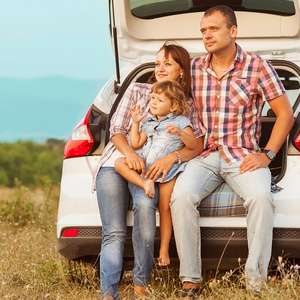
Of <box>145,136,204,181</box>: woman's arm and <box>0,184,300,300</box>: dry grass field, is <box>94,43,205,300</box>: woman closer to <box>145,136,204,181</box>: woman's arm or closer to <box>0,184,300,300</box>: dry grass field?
<box>145,136,204,181</box>: woman's arm

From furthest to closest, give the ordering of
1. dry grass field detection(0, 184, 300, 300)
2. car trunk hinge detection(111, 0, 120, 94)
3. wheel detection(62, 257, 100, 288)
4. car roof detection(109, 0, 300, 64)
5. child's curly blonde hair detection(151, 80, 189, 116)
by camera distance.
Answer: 1. car roof detection(109, 0, 300, 64)
2. car trunk hinge detection(111, 0, 120, 94)
3. wheel detection(62, 257, 100, 288)
4. child's curly blonde hair detection(151, 80, 189, 116)
5. dry grass field detection(0, 184, 300, 300)

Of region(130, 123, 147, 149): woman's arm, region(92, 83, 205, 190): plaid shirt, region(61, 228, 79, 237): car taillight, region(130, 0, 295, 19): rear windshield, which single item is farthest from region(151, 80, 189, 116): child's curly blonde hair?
region(130, 0, 295, 19): rear windshield

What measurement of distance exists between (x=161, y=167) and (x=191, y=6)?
184 cm

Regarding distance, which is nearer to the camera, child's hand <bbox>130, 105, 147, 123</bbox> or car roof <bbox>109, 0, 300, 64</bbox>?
child's hand <bbox>130, 105, 147, 123</bbox>

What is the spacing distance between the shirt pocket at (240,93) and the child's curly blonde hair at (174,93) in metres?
0.28

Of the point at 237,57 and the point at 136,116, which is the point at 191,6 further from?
the point at 136,116

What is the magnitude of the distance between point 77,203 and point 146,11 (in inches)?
75.0

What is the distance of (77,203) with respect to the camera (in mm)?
3756

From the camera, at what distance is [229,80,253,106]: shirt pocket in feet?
12.6

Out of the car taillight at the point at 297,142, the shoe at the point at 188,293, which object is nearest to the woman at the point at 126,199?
the shoe at the point at 188,293

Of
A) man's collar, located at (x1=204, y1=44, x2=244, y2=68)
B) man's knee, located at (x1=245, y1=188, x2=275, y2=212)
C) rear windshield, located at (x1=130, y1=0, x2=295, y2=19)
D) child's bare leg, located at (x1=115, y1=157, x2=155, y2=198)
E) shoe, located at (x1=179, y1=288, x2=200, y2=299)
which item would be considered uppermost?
rear windshield, located at (x1=130, y1=0, x2=295, y2=19)

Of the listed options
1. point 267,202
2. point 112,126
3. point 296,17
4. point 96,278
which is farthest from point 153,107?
point 296,17

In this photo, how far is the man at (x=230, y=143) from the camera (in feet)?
11.5

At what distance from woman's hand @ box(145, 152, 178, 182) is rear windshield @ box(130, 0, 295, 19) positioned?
1680 mm
